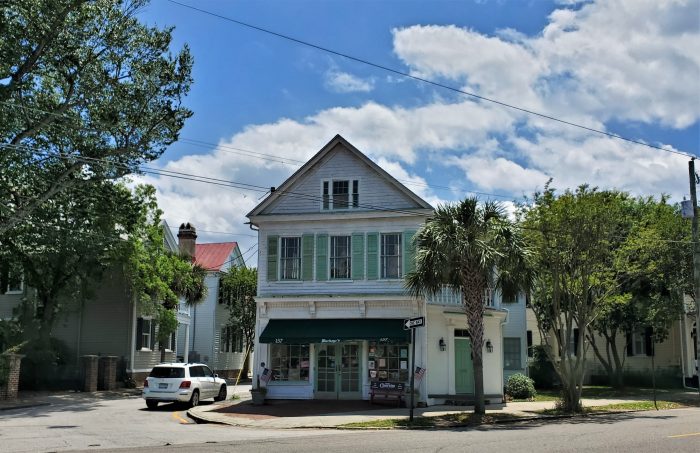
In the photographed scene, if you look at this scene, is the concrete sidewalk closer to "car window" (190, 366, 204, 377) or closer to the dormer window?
"car window" (190, 366, 204, 377)

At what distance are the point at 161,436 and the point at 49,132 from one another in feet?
50.8

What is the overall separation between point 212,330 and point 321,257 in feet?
70.5

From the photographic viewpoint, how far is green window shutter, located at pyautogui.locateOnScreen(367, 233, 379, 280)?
80.6ft

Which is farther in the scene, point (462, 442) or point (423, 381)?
point (423, 381)

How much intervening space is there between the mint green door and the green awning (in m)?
2.74

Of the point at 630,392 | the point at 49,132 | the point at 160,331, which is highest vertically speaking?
the point at 49,132

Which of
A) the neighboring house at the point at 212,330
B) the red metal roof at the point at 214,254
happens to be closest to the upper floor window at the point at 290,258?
the neighboring house at the point at 212,330

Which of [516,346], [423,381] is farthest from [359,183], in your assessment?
[516,346]

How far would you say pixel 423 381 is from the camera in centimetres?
2359

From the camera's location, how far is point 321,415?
20.0m

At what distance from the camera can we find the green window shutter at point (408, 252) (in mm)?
24156

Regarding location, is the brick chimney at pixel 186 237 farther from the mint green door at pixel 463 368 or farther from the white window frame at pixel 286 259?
the mint green door at pixel 463 368

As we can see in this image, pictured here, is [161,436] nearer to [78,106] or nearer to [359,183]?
[359,183]

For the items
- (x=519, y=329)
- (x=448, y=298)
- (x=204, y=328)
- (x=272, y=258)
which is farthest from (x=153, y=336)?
(x=519, y=329)
